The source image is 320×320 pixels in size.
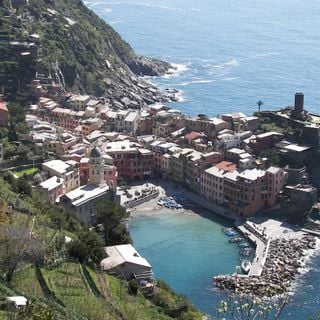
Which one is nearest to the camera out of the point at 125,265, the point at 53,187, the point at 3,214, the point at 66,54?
the point at 3,214

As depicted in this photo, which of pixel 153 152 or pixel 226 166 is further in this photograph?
pixel 153 152

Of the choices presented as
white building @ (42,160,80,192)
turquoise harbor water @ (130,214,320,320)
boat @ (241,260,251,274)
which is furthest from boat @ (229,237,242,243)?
white building @ (42,160,80,192)

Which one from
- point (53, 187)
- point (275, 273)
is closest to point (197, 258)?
point (275, 273)

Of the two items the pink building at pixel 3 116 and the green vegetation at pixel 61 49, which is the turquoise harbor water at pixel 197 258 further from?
the green vegetation at pixel 61 49

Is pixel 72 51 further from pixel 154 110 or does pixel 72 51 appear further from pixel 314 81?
pixel 314 81

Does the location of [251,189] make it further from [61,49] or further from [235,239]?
[61,49]

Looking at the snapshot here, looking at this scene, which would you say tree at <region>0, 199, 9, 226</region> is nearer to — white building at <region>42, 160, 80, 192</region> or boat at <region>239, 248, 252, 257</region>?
white building at <region>42, 160, 80, 192</region>
